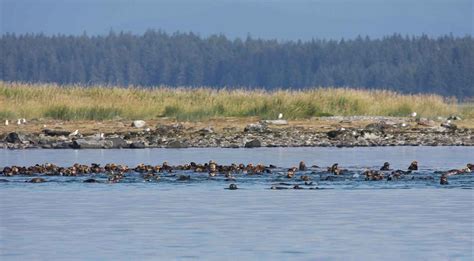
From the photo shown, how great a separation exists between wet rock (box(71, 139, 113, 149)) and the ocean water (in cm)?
1045

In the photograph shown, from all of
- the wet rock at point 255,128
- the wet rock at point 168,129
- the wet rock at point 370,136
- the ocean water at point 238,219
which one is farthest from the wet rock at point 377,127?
the ocean water at point 238,219

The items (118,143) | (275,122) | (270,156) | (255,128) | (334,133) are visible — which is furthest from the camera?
(275,122)

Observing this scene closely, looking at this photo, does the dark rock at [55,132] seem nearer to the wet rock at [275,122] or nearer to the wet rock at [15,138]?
the wet rock at [15,138]

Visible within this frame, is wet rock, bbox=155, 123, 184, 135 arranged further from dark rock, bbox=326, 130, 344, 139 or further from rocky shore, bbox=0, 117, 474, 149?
dark rock, bbox=326, 130, 344, 139

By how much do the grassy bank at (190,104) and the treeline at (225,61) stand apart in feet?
310

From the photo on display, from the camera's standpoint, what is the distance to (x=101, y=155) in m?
31.2

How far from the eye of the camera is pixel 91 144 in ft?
114

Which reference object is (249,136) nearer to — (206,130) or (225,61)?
(206,130)

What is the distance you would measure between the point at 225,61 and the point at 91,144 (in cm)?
13405

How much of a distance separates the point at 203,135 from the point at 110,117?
20.0ft

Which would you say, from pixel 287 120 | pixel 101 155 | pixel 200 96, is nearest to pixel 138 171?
pixel 101 155

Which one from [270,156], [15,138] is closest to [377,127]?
[270,156]

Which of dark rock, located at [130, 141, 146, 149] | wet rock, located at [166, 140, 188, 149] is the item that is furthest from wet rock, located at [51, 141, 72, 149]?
wet rock, located at [166, 140, 188, 149]

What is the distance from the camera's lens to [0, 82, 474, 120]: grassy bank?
1655 inches
